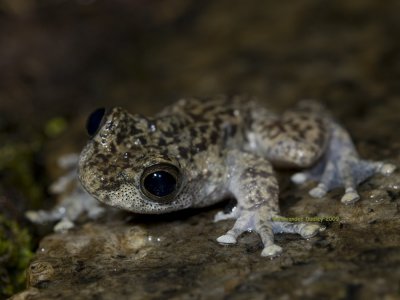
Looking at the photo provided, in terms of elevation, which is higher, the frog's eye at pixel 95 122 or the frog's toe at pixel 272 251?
the frog's eye at pixel 95 122

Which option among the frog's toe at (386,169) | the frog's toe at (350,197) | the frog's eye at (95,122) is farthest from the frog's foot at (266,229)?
the frog's eye at (95,122)

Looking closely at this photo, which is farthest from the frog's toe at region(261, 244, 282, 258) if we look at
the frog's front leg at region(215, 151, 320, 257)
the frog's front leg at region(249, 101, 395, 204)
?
the frog's front leg at region(249, 101, 395, 204)

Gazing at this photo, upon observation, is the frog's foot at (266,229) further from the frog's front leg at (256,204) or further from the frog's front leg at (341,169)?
the frog's front leg at (341,169)

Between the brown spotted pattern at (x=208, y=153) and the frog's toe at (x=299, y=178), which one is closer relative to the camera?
the brown spotted pattern at (x=208, y=153)

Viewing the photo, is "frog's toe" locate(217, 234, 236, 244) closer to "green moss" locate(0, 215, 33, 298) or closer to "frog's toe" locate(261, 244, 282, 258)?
"frog's toe" locate(261, 244, 282, 258)

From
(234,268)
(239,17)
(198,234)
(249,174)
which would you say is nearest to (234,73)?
(239,17)

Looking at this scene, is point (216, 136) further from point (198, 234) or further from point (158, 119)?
point (198, 234)

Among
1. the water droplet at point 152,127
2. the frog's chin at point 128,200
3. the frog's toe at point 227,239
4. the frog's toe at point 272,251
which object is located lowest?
the frog's toe at point 272,251

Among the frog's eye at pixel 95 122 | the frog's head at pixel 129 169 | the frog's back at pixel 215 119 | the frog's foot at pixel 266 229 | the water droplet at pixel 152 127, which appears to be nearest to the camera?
the frog's foot at pixel 266 229

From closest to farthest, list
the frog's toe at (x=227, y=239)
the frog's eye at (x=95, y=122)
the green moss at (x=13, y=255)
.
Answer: the frog's toe at (x=227, y=239)
the green moss at (x=13, y=255)
the frog's eye at (x=95, y=122)
